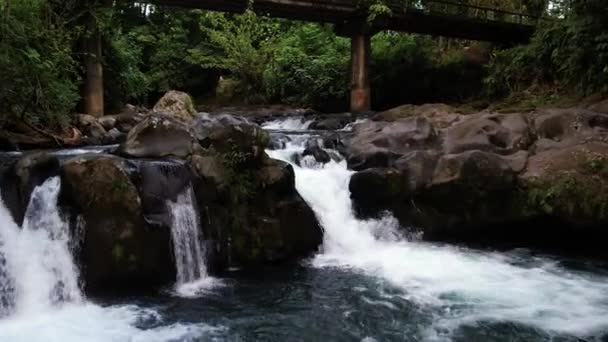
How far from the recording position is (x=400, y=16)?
Result: 17875mm

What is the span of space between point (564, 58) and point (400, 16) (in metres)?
5.91

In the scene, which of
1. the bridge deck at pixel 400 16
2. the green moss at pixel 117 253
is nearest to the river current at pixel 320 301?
the green moss at pixel 117 253

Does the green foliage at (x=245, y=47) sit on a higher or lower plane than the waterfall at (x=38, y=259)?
higher

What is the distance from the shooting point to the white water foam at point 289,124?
16234 millimetres

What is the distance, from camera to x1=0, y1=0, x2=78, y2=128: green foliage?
341 inches

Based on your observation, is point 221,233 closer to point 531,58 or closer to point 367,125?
point 367,125

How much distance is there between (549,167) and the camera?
8.93 m

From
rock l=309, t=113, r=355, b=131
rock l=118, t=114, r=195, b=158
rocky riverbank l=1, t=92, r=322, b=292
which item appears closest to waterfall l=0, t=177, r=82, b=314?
rocky riverbank l=1, t=92, r=322, b=292

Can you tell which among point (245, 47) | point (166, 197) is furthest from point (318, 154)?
point (245, 47)

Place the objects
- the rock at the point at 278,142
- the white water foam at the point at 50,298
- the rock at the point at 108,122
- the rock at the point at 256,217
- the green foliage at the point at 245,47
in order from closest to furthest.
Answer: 1. the white water foam at the point at 50,298
2. the rock at the point at 256,217
3. the rock at the point at 278,142
4. the rock at the point at 108,122
5. the green foliage at the point at 245,47

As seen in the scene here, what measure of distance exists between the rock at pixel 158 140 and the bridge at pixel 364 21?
803 cm

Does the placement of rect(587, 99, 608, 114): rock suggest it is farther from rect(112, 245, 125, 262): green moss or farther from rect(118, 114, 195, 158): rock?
rect(112, 245, 125, 262): green moss

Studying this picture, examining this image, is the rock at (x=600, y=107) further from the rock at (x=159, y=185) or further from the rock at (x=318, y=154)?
the rock at (x=159, y=185)

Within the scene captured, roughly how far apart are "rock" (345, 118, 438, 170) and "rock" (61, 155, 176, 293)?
15.3ft
